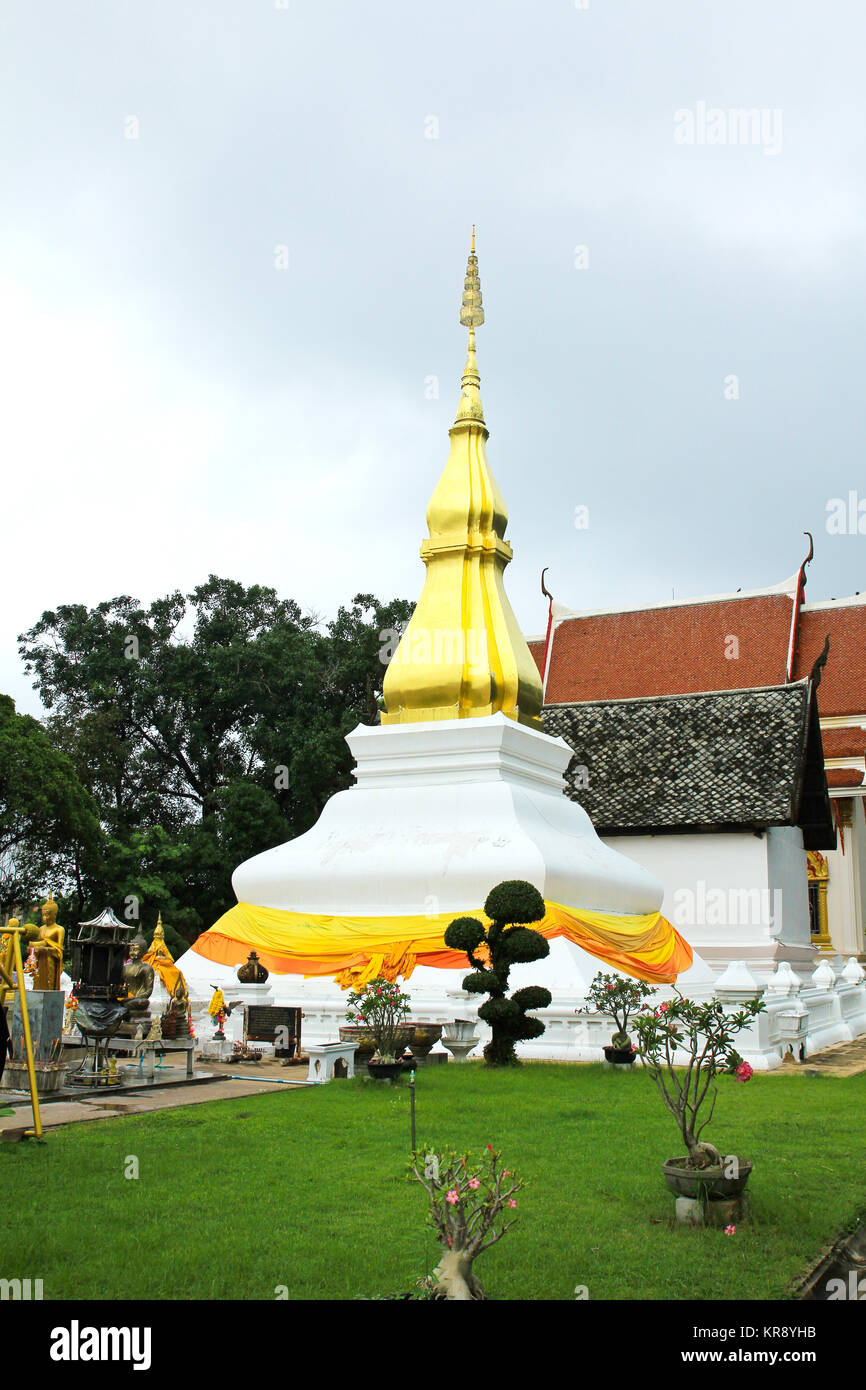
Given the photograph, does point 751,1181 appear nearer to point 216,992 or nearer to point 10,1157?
point 10,1157

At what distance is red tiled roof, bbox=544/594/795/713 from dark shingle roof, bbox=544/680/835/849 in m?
6.42

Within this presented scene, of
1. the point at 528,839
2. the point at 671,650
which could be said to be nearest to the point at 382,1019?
the point at 528,839

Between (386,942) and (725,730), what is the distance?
31.6ft

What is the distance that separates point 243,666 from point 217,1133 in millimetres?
25436

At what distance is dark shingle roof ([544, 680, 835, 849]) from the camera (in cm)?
2091

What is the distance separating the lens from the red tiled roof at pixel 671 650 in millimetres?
29875

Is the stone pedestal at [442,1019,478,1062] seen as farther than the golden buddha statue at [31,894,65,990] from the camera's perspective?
Yes

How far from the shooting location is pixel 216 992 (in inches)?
566

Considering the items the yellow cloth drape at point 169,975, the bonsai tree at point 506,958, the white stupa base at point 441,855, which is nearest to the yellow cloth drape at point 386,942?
the white stupa base at point 441,855

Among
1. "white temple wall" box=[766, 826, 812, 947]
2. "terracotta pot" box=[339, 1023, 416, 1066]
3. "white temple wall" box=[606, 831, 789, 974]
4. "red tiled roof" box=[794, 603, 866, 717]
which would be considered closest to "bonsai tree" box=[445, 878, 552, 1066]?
"terracotta pot" box=[339, 1023, 416, 1066]

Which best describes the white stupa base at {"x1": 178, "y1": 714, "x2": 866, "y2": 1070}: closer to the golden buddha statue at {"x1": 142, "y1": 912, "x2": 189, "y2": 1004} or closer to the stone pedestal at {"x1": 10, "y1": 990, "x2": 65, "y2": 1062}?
the golden buddha statue at {"x1": 142, "y1": 912, "x2": 189, "y2": 1004}

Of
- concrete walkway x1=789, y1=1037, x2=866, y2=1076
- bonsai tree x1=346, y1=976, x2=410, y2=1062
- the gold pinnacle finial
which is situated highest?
the gold pinnacle finial
